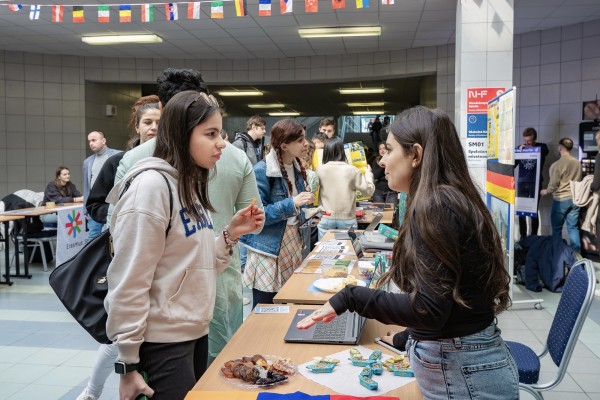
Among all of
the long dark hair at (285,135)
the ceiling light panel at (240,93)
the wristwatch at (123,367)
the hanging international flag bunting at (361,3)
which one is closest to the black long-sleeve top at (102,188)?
the long dark hair at (285,135)

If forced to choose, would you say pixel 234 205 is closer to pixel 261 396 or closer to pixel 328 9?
pixel 261 396

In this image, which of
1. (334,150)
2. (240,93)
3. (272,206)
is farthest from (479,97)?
(240,93)

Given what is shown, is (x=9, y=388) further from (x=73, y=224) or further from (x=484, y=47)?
(x=484, y=47)

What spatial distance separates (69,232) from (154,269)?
214 inches

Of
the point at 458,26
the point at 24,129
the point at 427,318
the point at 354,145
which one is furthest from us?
the point at 24,129

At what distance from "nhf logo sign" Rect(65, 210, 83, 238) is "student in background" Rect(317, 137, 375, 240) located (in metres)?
3.20

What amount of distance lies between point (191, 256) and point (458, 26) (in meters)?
5.78

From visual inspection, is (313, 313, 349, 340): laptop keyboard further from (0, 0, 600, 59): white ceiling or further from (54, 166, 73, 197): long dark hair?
(54, 166, 73, 197): long dark hair

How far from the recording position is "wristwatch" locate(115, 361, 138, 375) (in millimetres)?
1379

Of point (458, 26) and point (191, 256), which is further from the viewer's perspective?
point (458, 26)

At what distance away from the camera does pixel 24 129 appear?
34.7 ft

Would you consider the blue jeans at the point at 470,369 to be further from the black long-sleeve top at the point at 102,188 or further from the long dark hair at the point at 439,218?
the black long-sleeve top at the point at 102,188

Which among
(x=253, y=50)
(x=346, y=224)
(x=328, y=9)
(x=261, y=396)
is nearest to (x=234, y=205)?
(x=261, y=396)

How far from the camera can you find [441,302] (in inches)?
48.1
